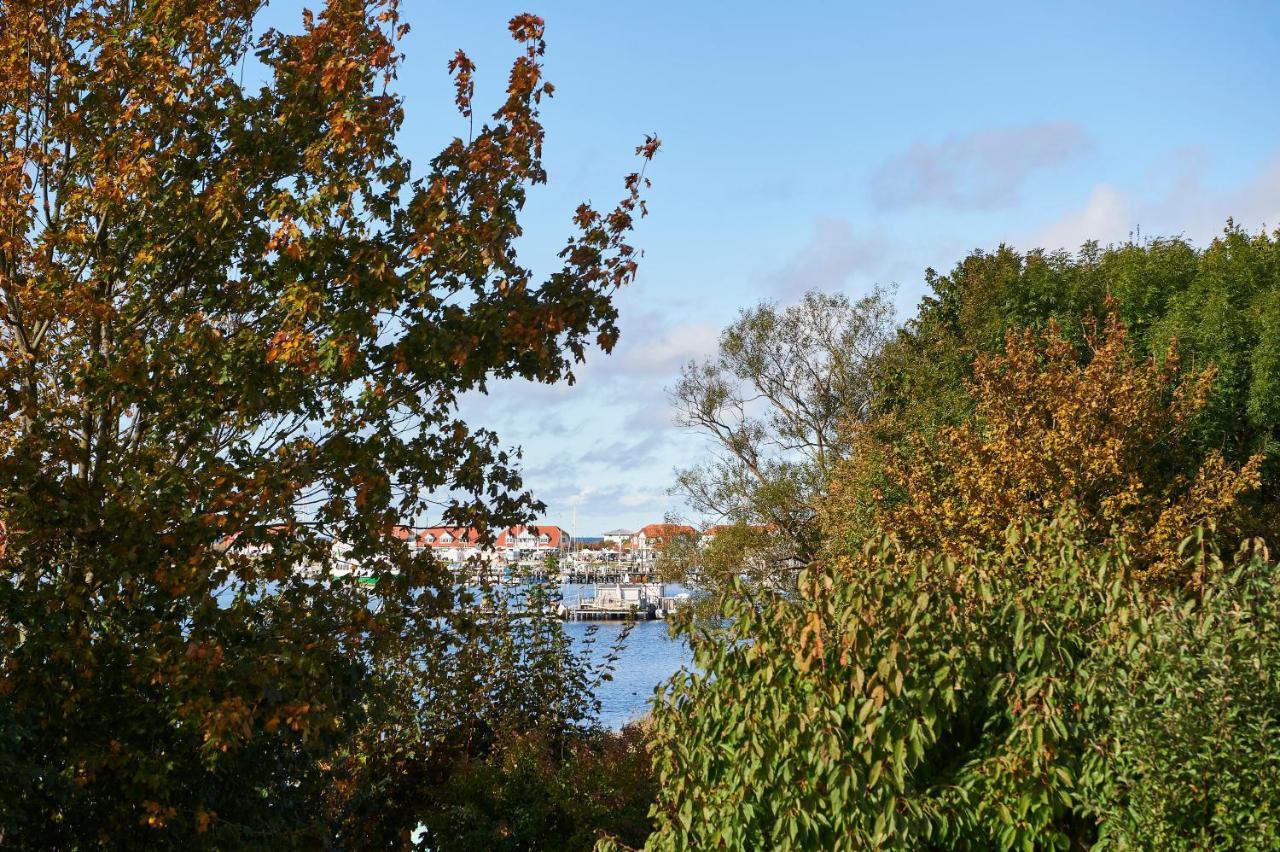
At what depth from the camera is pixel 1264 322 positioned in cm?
1881

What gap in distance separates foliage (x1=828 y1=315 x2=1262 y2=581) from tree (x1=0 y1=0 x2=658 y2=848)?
10.0 metres

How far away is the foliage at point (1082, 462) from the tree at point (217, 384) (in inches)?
394

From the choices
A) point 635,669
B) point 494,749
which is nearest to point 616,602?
point 635,669

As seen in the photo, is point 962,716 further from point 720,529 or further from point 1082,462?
point 720,529

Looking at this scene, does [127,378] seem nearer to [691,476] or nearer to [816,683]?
[816,683]

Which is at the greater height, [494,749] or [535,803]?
[494,749]

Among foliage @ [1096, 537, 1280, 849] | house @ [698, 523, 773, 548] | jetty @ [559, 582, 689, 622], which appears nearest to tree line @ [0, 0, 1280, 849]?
foliage @ [1096, 537, 1280, 849]

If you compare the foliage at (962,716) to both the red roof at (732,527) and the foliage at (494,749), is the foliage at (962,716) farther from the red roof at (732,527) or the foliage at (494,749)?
the red roof at (732,527)

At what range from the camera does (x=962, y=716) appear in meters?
5.62

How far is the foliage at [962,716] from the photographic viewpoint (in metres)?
4.64

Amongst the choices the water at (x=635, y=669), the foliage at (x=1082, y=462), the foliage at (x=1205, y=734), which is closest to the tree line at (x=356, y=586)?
the foliage at (x=1205, y=734)

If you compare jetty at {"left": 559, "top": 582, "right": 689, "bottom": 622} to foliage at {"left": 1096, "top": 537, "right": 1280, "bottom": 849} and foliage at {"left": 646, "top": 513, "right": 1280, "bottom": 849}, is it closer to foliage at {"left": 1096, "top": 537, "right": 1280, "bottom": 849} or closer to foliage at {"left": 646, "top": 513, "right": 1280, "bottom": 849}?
foliage at {"left": 646, "top": 513, "right": 1280, "bottom": 849}

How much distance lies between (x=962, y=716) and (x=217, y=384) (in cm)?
442

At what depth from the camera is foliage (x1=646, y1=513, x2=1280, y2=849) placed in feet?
15.2
